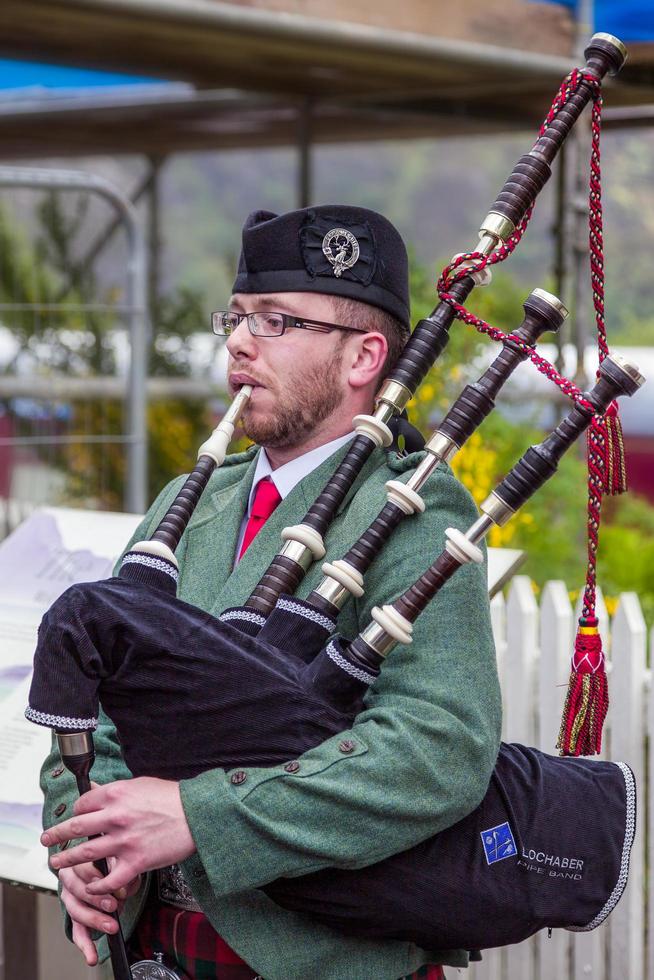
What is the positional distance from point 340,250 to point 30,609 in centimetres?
146

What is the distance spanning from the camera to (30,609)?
2941 mm

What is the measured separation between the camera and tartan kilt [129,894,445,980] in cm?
179

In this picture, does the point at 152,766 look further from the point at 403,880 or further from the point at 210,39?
the point at 210,39

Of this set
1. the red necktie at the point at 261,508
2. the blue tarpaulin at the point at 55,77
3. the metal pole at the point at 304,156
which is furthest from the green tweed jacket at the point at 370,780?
the metal pole at the point at 304,156

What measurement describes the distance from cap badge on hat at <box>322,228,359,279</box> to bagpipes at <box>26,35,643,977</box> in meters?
0.17

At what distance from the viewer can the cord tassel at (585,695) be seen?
1.83 metres

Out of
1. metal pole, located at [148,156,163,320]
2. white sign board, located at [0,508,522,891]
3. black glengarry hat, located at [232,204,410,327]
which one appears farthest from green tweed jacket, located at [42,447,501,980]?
metal pole, located at [148,156,163,320]

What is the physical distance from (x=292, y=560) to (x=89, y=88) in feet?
19.6

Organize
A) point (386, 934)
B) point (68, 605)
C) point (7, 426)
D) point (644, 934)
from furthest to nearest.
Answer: point (7, 426) < point (644, 934) < point (386, 934) < point (68, 605)

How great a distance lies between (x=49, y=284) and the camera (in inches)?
275

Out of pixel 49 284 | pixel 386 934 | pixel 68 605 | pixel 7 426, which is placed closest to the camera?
pixel 68 605

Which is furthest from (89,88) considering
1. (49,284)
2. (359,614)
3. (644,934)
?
(359,614)

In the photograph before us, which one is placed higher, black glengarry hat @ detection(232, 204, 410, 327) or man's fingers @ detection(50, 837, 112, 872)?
black glengarry hat @ detection(232, 204, 410, 327)

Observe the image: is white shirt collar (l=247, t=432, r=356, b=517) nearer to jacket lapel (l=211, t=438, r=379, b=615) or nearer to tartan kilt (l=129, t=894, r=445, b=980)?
jacket lapel (l=211, t=438, r=379, b=615)
